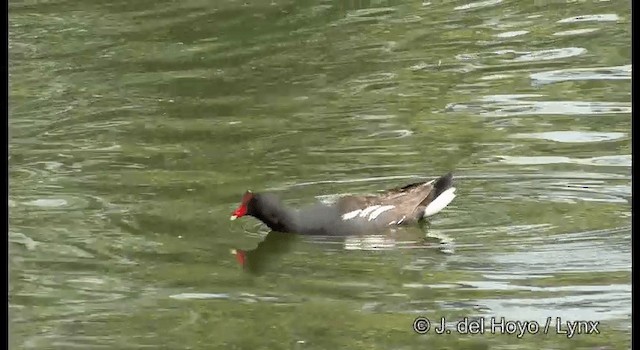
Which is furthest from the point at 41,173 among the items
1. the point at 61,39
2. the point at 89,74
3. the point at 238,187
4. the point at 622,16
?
the point at 622,16

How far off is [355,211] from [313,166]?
4.22 feet

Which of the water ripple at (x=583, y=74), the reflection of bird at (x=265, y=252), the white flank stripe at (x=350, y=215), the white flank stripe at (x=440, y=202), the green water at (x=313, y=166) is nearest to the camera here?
the green water at (x=313, y=166)

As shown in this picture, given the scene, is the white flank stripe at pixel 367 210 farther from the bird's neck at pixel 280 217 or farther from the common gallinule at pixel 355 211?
the bird's neck at pixel 280 217

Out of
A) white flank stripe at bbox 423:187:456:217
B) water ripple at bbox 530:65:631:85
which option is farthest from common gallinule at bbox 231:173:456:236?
water ripple at bbox 530:65:631:85

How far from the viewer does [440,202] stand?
32.9 ft

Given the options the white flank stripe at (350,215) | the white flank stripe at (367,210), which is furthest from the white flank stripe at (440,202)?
the white flank stripe at (350,215)

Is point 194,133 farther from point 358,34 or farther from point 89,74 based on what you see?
point 358,34

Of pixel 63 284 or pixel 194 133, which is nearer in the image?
pixel 63 284

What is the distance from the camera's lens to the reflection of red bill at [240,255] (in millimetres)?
9682

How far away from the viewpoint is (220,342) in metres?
8.45

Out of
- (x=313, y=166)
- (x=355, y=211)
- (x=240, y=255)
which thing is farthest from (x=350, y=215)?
(x=313, y=166)

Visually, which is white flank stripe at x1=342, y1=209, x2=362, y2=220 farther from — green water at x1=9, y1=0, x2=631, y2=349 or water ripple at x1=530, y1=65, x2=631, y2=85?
water ripple at x1=530, y1=65, x2=631, y2=85
